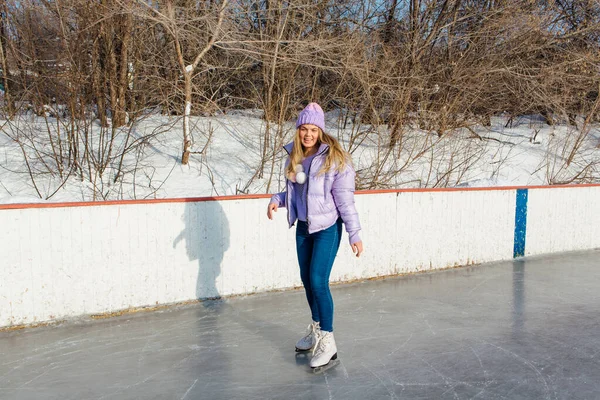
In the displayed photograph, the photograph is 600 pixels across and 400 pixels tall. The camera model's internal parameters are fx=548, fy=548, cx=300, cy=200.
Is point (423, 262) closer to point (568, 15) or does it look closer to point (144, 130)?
point (144, 130)

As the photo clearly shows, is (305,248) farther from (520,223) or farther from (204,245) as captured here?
(520,223)

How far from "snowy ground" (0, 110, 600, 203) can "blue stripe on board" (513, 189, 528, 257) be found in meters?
2.36

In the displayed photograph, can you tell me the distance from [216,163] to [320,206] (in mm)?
6286

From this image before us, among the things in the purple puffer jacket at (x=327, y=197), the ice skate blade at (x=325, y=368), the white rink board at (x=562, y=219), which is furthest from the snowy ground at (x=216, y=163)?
the ice skate blade at (x=325, y=368)

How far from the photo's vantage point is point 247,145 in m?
10.1

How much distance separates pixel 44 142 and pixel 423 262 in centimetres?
594

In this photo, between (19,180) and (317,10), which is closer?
(19,180)

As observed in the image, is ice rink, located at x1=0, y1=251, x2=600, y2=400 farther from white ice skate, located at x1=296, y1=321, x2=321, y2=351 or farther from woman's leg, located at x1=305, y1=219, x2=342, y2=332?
woman's leg, located at x1=305, y1=219, x2=342, y2=332

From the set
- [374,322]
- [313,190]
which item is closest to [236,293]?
[374,322]

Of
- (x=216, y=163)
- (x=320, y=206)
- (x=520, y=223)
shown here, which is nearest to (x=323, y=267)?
(x=320, y=206)

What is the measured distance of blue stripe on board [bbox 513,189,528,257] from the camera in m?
7.07

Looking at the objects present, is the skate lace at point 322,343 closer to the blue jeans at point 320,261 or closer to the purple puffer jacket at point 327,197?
the blue jeans at point 320,261

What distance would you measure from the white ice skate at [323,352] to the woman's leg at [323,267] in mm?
49

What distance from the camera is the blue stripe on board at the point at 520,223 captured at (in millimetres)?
7066
